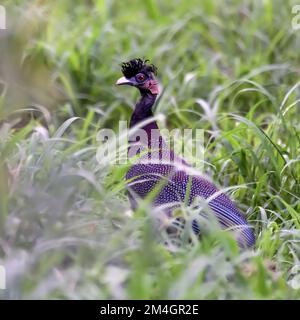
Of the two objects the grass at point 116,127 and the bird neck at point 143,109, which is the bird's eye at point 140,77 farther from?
the grass at point 116,127

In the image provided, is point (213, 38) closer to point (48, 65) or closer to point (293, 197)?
point (48, 65)

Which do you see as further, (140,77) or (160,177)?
(140,77)

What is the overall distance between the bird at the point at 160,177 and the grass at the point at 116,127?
0.39 ft

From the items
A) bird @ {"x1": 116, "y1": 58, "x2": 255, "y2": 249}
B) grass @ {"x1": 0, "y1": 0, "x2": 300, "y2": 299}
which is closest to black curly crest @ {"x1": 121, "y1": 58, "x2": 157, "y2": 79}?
bird @ {"x1": 116, "y1": 58, "x2": 255, "y2": 249}

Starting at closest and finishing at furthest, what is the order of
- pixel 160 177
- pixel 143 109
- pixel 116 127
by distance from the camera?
pixel 160 177 → pixel 143 109 → pixel 116 127

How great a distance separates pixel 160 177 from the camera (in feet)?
14.0

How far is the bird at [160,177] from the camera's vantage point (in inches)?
158

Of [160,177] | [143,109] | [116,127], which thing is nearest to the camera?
[160,177]

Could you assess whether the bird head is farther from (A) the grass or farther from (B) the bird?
(A) the grass

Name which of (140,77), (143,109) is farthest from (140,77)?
(143,109)

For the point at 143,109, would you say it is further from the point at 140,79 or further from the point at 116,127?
the point at 116,127

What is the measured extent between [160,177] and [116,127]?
55.6 inches

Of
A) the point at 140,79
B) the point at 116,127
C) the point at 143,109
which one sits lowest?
the point at 143,109

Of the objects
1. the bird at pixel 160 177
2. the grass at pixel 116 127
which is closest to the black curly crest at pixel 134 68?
the bird at pixel 160 177
